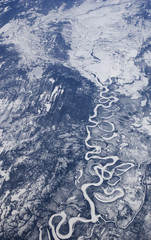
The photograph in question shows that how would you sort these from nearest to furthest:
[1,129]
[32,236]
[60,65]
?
1. [32,236]
2. [1,129]
3. [60,65]

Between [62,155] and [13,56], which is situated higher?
[13,56]

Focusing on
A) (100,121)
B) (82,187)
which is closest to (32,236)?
(82,187)

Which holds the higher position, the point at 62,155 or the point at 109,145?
the point at 62,155

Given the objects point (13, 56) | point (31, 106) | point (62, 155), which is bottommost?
point (62, 155)

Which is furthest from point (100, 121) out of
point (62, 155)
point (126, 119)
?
point (62, 155)

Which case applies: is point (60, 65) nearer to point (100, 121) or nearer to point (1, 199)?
point (100, 121)

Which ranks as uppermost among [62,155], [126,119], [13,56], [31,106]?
[13,56]

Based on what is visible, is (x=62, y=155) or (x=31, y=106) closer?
(x=62, y=155)

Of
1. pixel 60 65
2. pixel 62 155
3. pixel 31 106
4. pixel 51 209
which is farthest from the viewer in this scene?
pixel 60 65

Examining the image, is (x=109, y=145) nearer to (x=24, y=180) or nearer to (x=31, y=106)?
(x=24, y=180)
